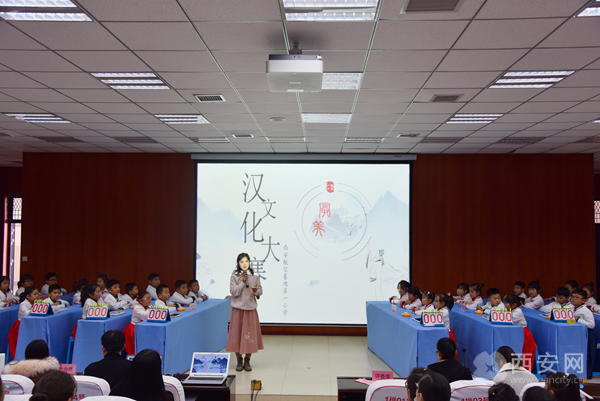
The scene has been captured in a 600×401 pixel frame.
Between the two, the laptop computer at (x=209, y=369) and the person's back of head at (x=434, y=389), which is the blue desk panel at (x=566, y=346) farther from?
the laptop computer at (x=209, y=369)

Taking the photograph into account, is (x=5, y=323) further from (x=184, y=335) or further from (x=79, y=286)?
(x=184, y=335)

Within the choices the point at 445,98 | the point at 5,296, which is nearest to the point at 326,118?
the point at 445,98

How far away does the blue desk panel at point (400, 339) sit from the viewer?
14.7 feet

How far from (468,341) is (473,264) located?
2585mm

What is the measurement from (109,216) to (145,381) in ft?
20.1

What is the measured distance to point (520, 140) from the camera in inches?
255

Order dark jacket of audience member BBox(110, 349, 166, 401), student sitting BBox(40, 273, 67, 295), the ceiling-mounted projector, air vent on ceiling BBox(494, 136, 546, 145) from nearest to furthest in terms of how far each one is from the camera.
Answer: dark jacket of audience member BBox(110, 349, 166, 401), the ceiling-mounted projector, air vent on ceiling BBox(494, 136, 546, 145), student sitting BBox(40, 273, 67, 295)

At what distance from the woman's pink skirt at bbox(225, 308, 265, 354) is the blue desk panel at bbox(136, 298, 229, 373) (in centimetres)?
44

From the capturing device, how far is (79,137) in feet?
21.3

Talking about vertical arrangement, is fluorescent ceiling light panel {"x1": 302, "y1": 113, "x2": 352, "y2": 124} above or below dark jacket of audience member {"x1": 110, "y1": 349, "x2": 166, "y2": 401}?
above

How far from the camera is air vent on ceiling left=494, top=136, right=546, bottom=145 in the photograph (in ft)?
20.6

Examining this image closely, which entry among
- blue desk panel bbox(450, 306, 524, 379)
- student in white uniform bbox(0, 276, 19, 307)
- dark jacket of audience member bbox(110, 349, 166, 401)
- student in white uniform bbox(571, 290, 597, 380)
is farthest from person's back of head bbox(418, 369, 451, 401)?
student in white uniform bbox(0, 276, 19, 307)

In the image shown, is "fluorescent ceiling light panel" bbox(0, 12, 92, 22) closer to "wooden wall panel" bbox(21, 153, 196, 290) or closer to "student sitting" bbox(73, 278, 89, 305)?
"student sitting" bbox(73, 278, 89, 305)

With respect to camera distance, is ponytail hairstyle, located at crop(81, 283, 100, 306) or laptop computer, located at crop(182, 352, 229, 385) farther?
ponytail hairstyle, located at crop(81, 283, 100, 306)
